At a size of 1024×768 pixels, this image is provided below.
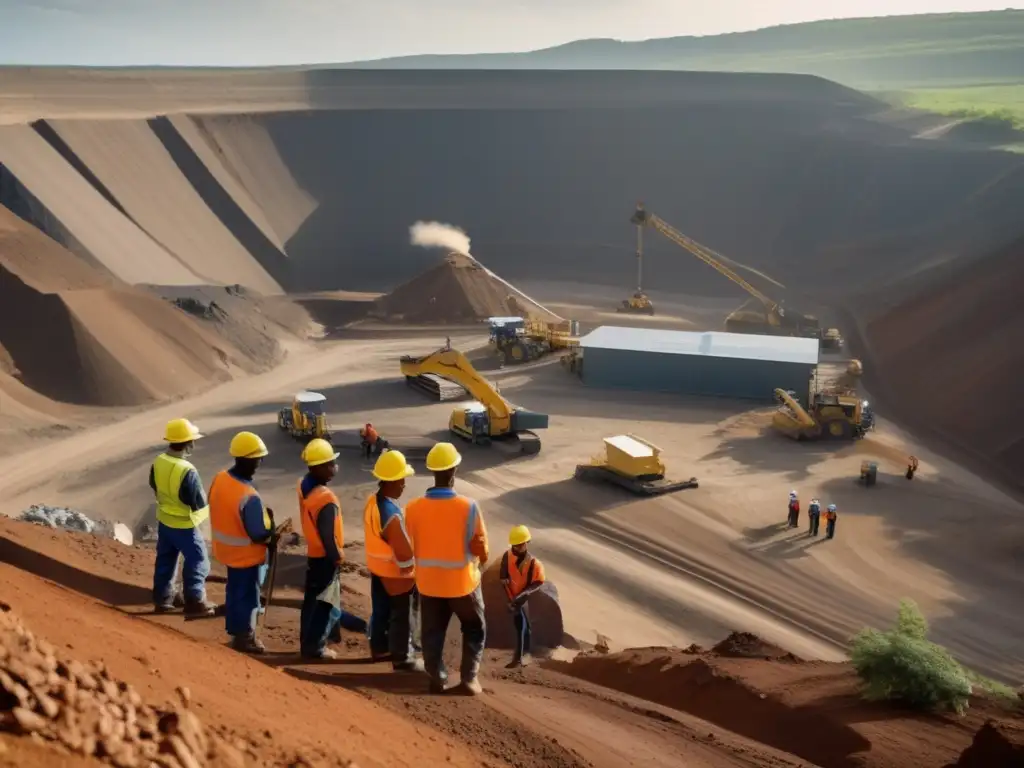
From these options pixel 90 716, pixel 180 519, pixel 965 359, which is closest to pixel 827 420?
pixel 965 359

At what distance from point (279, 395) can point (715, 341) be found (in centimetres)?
1390

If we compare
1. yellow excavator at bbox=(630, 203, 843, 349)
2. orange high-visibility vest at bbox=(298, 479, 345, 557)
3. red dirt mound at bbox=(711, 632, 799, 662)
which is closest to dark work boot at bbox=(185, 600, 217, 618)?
orange high-visibility vest at bbox=(298, 479, 345, 557)

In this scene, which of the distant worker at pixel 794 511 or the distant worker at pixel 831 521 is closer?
the distant worker at pixel 831 521

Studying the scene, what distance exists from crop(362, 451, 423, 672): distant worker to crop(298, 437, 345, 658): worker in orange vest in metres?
0.26

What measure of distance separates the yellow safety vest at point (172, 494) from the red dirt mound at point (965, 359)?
22.5m

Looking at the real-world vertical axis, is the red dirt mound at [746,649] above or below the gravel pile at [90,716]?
below

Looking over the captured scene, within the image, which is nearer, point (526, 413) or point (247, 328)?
point (526, 413)

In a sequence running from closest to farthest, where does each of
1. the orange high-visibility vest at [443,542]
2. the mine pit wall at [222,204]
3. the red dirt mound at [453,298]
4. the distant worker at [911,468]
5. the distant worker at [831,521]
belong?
the orange high-visibility vest at [443,542] → the distant worker at [831,521] → the distant worker at [911,468] → the red dirt mound at [453,298] → the mine pit wall at [222,204]

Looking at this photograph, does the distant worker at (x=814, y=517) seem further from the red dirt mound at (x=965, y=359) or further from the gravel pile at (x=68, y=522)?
the gravel pile at (x=68, y=522)

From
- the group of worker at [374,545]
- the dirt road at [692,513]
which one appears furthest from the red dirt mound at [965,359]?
the group of worker at [374,545]

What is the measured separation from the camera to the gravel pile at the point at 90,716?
4266 millimetres

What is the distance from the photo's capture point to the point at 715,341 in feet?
110

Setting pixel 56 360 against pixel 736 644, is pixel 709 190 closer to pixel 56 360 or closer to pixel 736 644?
pixel 56 360

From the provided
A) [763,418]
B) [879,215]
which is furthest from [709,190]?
[763,418]
